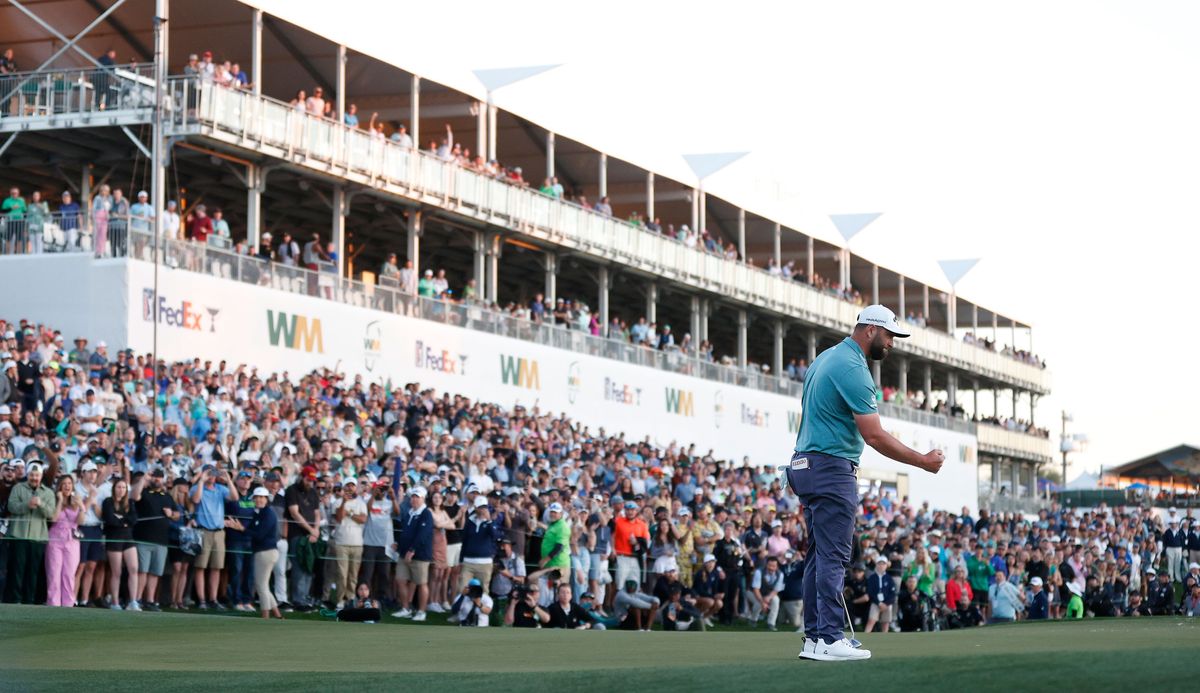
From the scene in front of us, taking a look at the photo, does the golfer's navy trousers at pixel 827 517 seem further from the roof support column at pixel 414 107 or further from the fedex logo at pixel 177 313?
the roof support column at pixel 414 107

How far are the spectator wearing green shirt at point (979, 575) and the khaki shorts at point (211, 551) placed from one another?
14.6m

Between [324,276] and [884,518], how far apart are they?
12511 millimetres

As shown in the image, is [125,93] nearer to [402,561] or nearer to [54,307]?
[54,307]

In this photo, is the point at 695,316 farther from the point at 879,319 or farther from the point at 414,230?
the point at 879,319

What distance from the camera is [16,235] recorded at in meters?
29.6

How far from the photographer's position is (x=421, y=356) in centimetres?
3672

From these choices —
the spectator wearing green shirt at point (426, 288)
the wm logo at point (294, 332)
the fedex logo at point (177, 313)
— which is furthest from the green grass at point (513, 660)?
the spectator wearing green shirt at point (426, 288)

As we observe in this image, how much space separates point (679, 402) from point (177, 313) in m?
20.8

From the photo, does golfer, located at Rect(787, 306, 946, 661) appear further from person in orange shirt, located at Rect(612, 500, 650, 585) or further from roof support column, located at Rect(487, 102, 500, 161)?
roof support column, located at Rect(487, 102, 500, 161)

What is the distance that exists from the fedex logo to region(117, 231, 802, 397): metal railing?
65cm

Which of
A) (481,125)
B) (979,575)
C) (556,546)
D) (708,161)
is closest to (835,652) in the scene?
(556,546)

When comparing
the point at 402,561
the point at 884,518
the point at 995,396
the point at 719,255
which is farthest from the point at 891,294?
the point at 402,561

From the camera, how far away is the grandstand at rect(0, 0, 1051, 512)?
3025 cm

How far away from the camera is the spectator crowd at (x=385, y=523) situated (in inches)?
725
